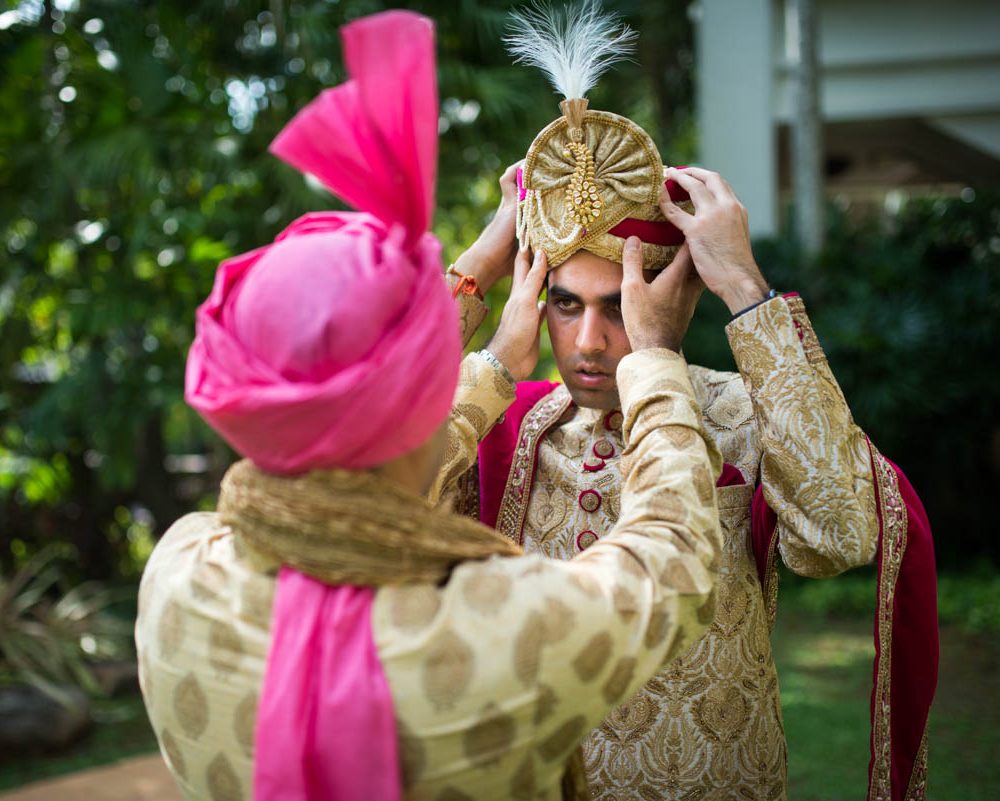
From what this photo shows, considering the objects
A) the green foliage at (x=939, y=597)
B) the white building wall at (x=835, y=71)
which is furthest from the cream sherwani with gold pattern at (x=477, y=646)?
the white building wall at (x=835, y=71)

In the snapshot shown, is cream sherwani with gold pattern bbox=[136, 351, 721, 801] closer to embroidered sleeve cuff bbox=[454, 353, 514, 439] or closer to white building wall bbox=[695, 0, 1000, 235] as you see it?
embroidered sleeve cuff bbox=[454, 353, 514, 439]

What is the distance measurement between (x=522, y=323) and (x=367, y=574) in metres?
0.92

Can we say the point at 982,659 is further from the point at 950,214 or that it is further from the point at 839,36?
the point at 839,36

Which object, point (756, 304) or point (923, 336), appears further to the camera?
point (923, 336)

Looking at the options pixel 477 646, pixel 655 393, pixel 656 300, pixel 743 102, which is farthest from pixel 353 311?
pixel 743 102

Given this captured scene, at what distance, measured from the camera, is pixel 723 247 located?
1.84m

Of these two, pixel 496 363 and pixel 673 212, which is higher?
pixel 673 212

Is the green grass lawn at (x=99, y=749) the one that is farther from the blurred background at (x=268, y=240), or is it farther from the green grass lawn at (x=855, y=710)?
the green grass lawn at (x=855, y=710)

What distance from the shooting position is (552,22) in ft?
6.66

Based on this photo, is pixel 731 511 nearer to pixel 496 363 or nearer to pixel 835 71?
pixel 496 363

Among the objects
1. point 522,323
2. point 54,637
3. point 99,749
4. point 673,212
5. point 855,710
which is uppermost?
point 673,212

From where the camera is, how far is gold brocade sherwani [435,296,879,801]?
175cm

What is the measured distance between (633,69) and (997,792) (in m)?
6.63

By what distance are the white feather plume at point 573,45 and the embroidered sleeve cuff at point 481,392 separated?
575 millimetres
